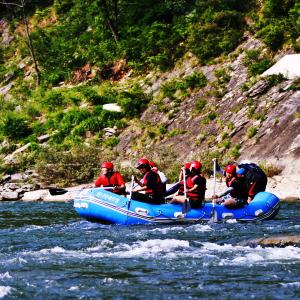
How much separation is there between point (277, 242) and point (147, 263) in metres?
2.63

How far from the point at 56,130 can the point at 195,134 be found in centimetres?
860

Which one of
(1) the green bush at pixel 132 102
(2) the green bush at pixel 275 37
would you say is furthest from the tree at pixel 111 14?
(2) the green bush at pixel 275 37

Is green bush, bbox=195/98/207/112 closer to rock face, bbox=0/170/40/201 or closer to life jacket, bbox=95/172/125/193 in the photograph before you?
rock face, bbox=0/170/40/201

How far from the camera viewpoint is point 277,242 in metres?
12.0

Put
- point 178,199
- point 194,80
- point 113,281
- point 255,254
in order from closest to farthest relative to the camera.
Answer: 1. point 113,281
2. point 255,254
3. point 178,199
4. point 194,80

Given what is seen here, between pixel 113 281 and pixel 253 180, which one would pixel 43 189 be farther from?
pixel 113 281

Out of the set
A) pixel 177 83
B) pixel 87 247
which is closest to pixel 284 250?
pixel 87 247

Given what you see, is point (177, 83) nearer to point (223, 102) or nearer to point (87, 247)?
point (223, 102)

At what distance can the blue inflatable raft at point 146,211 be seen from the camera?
53.9ft

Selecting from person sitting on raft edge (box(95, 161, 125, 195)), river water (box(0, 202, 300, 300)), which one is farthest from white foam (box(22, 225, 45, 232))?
person sitting on raft edge (box(95, 161, 125, 195))

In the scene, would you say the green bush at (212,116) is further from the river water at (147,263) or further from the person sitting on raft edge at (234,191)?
the river water at (147,263)

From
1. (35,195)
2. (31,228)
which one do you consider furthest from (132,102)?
(31,228)

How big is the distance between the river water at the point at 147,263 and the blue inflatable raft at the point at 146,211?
492 millimetres

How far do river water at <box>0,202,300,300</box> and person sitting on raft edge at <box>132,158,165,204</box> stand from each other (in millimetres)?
1156
